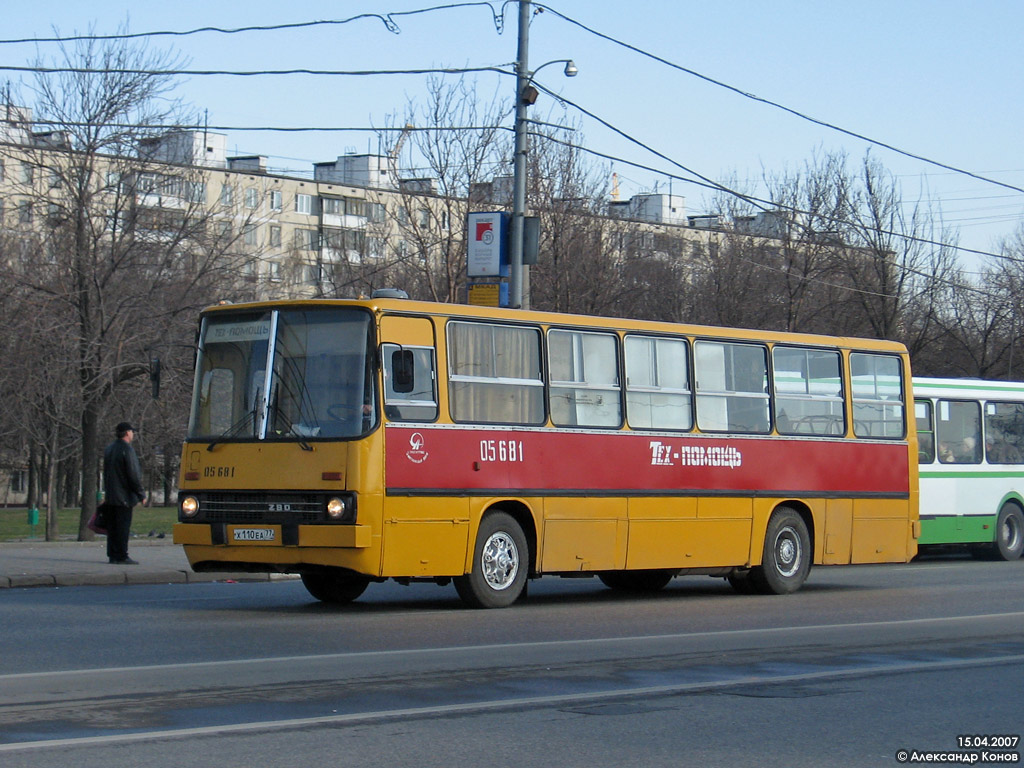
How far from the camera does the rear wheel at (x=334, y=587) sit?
50.6 feet

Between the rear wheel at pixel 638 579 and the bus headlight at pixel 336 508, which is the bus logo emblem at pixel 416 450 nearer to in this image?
the bus headlight at pixel 336 508

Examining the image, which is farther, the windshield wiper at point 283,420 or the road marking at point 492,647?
the windshield wiper at point 283,420

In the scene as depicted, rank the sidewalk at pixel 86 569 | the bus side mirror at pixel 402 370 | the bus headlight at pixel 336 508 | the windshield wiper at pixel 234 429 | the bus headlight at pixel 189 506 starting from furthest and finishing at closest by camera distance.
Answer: the sidewalk at pixel 86 569 → the bus headlight at pixel 189 506 → the windshield wiper at pixel 234 429 → the bus side mirror at pixel 402 370 → the bus headlight at pixel 336 508

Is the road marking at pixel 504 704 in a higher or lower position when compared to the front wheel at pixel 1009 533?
lower

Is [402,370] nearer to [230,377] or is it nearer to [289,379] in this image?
[289,379]

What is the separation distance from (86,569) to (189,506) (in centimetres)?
425

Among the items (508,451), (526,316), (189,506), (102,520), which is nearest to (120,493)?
(102,520)

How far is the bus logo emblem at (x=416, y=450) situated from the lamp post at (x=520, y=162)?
28.9 ft

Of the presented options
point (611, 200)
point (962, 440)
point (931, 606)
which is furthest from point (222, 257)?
point (931, 606)

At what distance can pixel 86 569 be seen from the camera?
17.9 meters

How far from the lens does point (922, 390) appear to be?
84.5 ft

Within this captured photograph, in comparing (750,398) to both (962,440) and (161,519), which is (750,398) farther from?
(161,519)

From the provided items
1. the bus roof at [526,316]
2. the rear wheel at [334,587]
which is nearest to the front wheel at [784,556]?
the bus roof at [526,316]

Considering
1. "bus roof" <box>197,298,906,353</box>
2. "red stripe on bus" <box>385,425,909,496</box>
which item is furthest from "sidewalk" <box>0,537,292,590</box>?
"red stripe on bus" <box>385,425,909,496</box>
